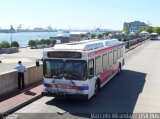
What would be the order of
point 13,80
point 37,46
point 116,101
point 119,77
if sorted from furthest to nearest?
point 37,46
point 119,77
point 13,80
point 116,101

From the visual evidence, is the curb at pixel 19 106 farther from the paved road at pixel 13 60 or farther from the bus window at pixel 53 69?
the paved road at pixel 13 60

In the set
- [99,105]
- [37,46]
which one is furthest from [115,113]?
[37,46]

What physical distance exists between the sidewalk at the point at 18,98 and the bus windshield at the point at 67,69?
1.36 metres

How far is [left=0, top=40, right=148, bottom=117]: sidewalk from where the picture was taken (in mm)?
12930

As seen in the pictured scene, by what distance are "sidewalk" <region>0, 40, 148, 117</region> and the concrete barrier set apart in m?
0.32

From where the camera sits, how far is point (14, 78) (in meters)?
16.6

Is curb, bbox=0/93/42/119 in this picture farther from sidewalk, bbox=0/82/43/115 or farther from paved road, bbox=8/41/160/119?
paved road, bbox=8/41/160/119

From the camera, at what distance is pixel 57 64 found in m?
14.5

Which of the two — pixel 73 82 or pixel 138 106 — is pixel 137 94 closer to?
pixel 138 106

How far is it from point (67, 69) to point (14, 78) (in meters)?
3.66

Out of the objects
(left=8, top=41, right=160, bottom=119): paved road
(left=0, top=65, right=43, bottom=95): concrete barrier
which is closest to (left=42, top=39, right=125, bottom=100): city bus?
(left=8, top=41, right=160, bottom=119): paved road

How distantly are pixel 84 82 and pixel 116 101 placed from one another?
204cm

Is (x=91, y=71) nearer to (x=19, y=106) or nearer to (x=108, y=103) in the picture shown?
(x=108, y=103)

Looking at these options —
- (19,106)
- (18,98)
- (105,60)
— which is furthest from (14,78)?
(105,60)
